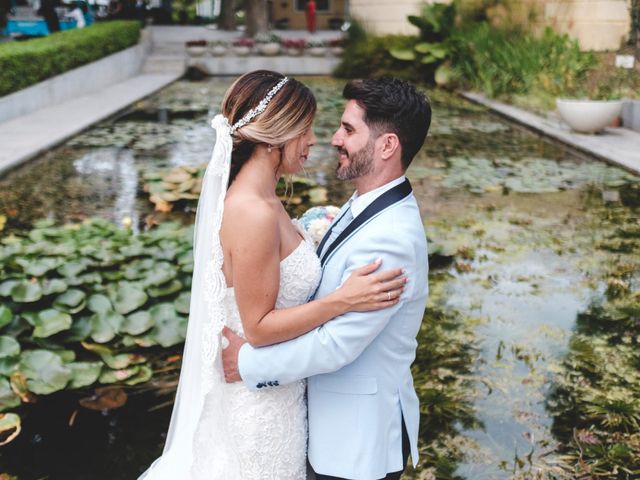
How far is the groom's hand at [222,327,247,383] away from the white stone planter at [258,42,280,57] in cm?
2076

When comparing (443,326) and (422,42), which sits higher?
(422,42)

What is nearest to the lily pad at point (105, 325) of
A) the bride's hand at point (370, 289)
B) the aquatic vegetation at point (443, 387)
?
the aquatic vegetation at point (443, 387)

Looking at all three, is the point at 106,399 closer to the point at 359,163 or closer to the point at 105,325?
the point at 105,325

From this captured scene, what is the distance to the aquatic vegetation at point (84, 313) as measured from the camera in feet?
12.6

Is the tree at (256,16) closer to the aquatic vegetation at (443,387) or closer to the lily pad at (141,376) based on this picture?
the aquatic vegetation at (443,387)

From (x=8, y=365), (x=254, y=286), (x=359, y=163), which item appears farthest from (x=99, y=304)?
(x=359, y=163)

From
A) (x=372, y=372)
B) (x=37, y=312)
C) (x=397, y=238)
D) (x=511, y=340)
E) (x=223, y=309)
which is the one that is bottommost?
(x=511, y=340)

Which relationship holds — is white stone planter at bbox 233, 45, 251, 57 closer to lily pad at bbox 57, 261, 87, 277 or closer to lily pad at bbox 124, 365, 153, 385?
lily pad at bbox 57, 261, 87, 277

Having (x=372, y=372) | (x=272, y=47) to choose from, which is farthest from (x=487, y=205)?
(x=272, y=47)

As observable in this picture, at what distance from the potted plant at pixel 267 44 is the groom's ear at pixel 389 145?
819 inches

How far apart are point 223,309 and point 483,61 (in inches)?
613

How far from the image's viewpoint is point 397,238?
1973 mm

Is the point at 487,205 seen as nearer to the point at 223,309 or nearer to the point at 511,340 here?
the point at 511,340

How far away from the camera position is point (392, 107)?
1.98 metres
